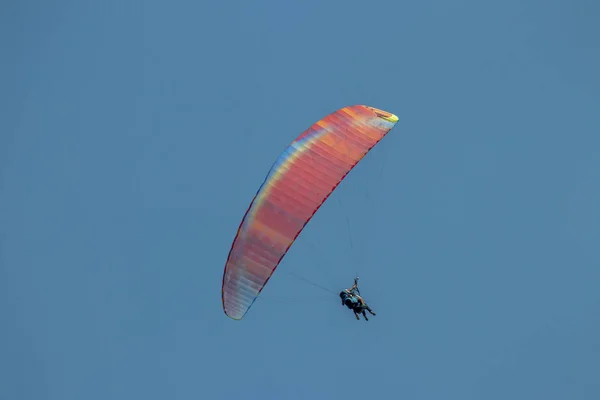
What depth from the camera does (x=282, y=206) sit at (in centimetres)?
3084

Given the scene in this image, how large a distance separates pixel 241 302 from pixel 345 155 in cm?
556

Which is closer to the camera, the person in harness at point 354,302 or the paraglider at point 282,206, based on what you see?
the paraglider at point 282,206

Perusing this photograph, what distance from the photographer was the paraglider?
30.7 metres

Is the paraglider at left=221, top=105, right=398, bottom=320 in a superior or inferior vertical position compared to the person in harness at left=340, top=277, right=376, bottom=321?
superior

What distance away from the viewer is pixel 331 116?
33.1 meters

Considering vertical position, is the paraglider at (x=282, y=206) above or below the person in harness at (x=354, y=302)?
above

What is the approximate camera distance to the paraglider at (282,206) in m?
30.7

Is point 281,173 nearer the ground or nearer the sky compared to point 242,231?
nearer the sky

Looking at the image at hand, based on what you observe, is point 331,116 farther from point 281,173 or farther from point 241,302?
point 241,302

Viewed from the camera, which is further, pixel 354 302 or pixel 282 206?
pixel 354 302

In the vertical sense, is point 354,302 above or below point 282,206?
below

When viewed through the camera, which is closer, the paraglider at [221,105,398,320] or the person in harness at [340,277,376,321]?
the paraglider at [221,105,398,320]

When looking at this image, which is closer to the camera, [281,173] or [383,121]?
[281,173]

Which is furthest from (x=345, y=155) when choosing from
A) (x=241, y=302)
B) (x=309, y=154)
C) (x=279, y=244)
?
(x=241, y=302)
